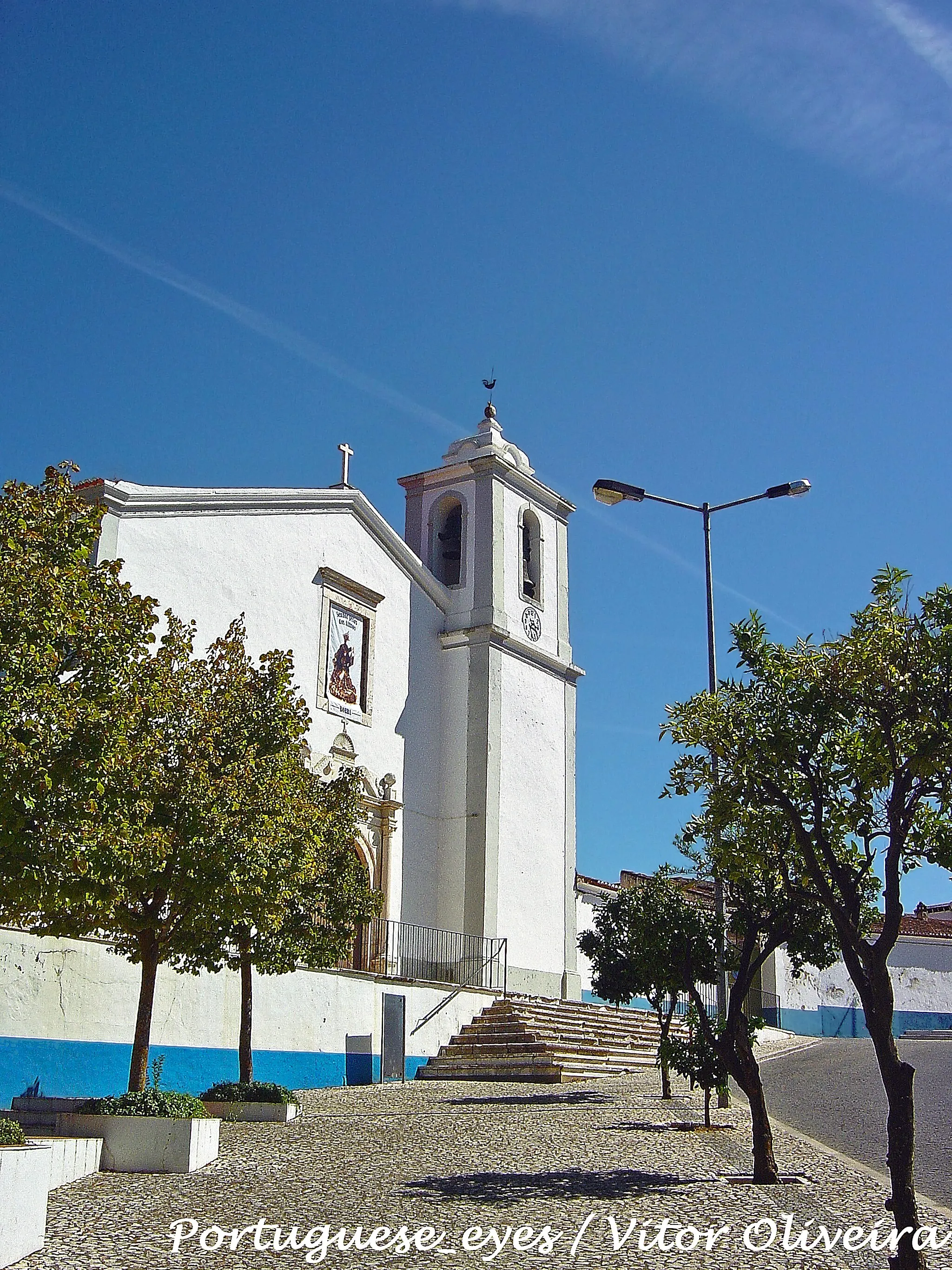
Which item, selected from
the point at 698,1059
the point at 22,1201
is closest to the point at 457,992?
the point at 698,1059

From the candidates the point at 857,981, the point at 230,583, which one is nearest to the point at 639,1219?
the point at 857,981

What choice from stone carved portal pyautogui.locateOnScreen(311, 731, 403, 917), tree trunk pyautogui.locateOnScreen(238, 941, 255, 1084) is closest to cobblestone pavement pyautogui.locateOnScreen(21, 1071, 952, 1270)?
tree trunk pyautogui.locateOnScreen(238, 941, 255, 1084)

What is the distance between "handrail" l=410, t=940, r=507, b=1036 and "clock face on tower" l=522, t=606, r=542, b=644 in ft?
24.7

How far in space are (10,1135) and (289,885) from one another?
4.55 meters

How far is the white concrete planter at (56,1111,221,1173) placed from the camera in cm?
1067

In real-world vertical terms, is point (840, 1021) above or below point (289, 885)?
below

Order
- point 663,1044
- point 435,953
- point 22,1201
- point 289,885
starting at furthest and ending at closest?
point 435,953 → point 663,1044 → point 289,885 → point 22,1201

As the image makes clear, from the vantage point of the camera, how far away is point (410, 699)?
91.1 ft

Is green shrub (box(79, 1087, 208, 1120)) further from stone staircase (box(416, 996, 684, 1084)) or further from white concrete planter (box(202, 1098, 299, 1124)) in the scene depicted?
stone staircase (box(416, 996, 684, 1084))

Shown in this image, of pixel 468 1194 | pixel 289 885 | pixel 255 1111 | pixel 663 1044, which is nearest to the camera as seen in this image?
pixel 468 1194

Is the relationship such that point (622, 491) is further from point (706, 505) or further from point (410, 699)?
point (410, 699)

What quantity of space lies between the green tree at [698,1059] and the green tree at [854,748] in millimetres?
3800

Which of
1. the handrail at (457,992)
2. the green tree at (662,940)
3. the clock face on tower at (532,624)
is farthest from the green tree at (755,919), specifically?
the clock face on tower at (532,624)

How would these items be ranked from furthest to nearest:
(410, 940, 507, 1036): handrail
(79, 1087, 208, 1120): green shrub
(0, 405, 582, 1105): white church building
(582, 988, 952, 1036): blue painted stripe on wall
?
(582, 988, 952, 1036): blue painted stripe on wall
(410, 940, 507, 1036): handrail
(0, 405, 582, 1105): white church building
(79, 1087, 208, 1120): green shrub
